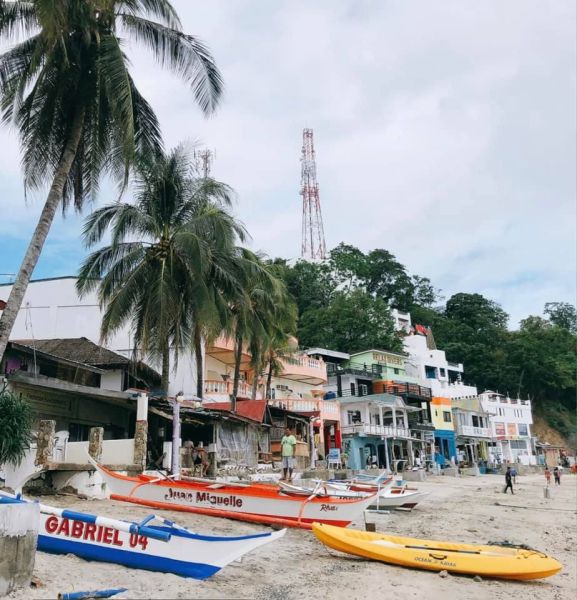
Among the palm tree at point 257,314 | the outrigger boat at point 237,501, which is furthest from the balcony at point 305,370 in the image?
the outrigger boat at point 237,501

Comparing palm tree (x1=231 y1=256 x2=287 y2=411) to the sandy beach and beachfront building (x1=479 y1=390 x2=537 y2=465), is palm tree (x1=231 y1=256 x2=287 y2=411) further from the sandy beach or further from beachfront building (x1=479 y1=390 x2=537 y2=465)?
beachfront building (x1=479 y1=390 x2=537 y2=465)

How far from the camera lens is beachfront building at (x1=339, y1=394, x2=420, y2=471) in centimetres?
4100

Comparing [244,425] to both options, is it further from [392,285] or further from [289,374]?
[392,285]

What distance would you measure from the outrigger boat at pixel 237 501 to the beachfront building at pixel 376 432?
28512mm

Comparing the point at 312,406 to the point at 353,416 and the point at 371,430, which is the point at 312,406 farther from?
the point at 353,416

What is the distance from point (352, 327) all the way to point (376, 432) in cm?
1418

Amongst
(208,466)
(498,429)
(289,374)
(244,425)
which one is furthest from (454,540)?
(498,429)

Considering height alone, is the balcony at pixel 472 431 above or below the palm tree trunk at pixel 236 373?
below

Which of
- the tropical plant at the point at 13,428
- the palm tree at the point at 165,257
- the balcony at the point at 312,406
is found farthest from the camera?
the balcony at the point at 312,406

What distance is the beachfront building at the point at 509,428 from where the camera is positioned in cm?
5900

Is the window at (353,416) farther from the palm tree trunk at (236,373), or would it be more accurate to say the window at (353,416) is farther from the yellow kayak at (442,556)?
the yellow kayak at (442,556)

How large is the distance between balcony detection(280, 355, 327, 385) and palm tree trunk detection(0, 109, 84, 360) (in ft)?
87.1

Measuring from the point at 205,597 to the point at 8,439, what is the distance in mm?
6689

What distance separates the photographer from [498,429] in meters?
59.6
